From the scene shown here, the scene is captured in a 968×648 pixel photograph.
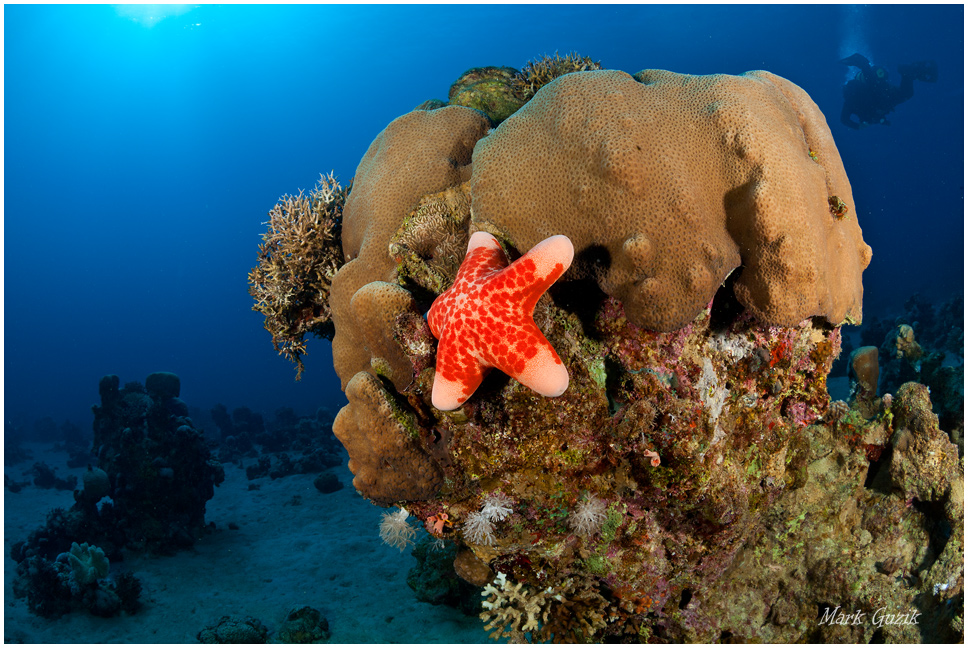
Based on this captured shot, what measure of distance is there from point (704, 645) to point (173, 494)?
12749mm

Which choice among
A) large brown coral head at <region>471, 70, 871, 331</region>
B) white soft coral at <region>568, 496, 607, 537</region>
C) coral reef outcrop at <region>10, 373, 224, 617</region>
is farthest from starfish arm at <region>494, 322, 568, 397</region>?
coral reef outcrop at <region>10, 373, 224, 617</region>

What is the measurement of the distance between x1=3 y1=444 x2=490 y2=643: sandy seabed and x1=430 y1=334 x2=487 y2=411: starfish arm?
17.4 ft

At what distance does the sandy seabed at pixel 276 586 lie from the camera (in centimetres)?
734

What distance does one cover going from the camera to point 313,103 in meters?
98.7

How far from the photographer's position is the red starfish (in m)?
2.82

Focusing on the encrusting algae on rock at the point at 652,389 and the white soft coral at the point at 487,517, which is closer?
the encrusting algae on rock at the point at 652,389

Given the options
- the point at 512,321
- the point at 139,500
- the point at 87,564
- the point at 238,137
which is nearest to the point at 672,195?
the point at 512,321

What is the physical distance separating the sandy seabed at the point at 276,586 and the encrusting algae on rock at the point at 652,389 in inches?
154

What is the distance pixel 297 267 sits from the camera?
188 inches

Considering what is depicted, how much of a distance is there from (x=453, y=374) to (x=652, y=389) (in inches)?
59.4

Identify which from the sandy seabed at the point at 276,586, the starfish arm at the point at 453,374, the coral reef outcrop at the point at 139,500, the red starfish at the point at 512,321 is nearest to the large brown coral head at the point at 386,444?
the starfish arm at the point at 453,374

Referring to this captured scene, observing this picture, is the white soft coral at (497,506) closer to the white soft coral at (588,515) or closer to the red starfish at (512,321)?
the white soft coral at (588,515)

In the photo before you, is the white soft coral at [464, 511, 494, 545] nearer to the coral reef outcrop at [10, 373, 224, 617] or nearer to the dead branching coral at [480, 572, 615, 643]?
the dead branching coral at [480, 572, 615, 643]

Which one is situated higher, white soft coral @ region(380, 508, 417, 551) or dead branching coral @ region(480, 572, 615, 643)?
white soft coral @ region(380, 508, 417, 551)
